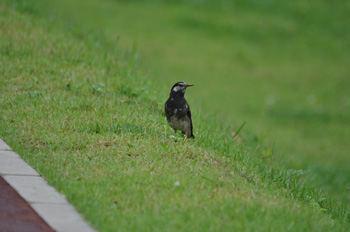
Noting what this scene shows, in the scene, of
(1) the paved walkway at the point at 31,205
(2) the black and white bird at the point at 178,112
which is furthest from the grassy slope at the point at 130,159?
(2) the black and white bird at the point at 178,112

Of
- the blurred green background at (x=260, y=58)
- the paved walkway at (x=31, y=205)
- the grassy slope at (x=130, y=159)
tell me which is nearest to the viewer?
the paved walkway at (x=31, y=205)

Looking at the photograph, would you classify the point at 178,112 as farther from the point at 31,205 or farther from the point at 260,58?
the point at 260,58

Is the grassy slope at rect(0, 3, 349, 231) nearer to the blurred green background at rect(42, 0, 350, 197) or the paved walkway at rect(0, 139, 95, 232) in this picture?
the paved walkway at rect(0, 139, 95, 232)

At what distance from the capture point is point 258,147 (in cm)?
841

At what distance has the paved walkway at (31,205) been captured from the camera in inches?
166

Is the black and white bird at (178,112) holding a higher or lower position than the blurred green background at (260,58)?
higher

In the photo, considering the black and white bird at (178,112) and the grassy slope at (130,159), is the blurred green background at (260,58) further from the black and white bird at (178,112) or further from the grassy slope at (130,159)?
the black and white bird at (178,112)

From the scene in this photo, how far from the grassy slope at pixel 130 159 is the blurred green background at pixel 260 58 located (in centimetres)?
197

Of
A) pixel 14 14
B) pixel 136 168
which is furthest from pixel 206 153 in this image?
pixel 14 14

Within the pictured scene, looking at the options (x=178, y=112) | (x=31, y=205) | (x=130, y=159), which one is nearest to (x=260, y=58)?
(x=178, y=112)

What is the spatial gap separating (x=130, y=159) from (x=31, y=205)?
1.43 m

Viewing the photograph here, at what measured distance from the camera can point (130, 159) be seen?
5.72m

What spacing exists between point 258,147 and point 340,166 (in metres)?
3.20

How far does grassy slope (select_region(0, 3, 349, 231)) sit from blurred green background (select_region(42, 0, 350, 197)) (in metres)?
1.97
